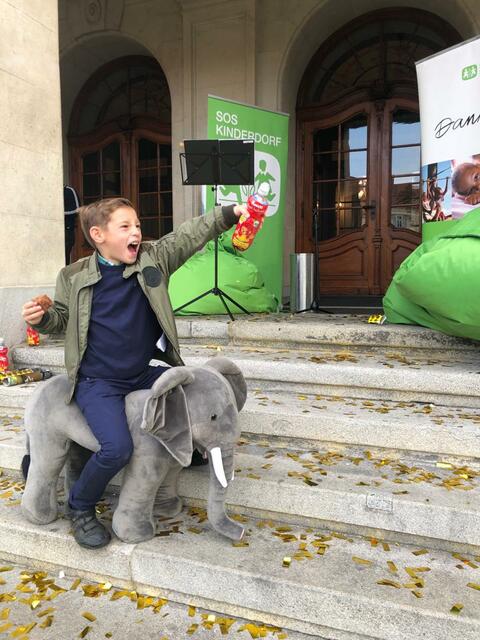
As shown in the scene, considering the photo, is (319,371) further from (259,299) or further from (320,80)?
(320,80)

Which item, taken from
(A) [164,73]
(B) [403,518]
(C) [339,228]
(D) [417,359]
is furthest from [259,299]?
(A) [164,73]

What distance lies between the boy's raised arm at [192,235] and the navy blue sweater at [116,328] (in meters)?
0.22

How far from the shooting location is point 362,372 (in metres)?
3.67

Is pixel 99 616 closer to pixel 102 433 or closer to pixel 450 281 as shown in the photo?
pixel 102 433

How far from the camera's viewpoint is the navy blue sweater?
256cm

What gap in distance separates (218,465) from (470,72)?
13.4 ft

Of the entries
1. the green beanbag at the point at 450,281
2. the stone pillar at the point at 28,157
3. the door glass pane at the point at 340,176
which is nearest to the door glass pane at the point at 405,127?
the door glass pane at the point at 340,176

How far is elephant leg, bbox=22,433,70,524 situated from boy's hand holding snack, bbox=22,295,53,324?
1.73 ft

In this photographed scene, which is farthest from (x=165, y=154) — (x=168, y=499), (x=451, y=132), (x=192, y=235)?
(x=168, y=499)

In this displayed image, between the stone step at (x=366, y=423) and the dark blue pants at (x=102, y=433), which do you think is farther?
the stone step at (x=366, y=423)

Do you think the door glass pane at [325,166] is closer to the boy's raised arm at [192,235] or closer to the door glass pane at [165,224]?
the door glass pane at [165,224]

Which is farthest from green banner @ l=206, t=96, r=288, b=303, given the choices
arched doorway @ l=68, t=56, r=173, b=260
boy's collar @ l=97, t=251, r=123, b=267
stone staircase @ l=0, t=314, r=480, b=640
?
boy's collar @ l=97, t=251, r=123, b=267

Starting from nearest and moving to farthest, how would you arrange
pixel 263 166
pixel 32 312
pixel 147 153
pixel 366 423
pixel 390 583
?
pixel 390 583 < pixel 32 312 < pixel 366 423 < pixel 263 166 < pixel 147 153

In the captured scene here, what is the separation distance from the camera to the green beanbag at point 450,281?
343 centimetres
